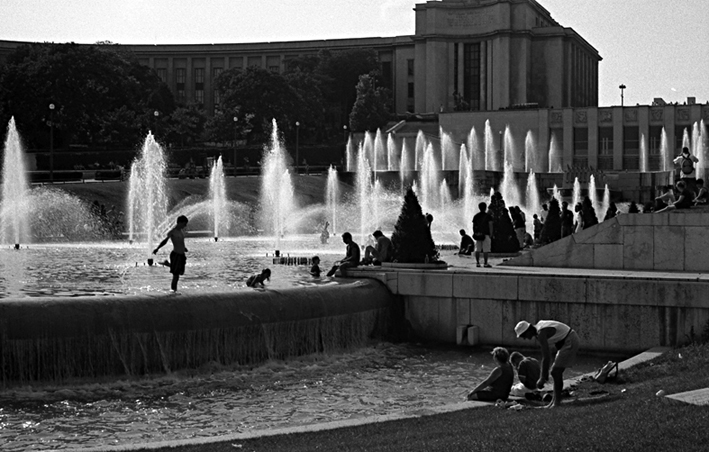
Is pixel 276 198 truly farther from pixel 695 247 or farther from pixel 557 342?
pixel 557 342

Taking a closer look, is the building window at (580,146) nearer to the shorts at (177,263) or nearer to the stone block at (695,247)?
the stone block at (695,247)

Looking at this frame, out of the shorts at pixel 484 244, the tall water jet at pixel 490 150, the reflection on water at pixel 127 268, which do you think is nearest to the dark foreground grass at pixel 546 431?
the reflection on water at pixel 127 268

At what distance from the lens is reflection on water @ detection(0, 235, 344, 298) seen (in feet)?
65.7

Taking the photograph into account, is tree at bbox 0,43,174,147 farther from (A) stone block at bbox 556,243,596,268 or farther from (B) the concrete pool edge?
(B) the concrete pool edge

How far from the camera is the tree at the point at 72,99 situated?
6944 centimetres

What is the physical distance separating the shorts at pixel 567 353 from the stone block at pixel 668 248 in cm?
963

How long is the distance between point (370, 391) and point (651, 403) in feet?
16.8

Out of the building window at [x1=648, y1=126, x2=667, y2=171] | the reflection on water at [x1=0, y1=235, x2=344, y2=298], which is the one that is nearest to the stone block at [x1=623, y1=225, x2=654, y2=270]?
the reflection on water at [x1=0, y1=235, x2=344, y2=298]

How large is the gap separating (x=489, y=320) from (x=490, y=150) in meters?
69.8

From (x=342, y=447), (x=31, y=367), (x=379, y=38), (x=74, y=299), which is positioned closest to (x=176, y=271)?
(x=74, y=299)

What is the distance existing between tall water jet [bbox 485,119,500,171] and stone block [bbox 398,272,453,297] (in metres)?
67.6

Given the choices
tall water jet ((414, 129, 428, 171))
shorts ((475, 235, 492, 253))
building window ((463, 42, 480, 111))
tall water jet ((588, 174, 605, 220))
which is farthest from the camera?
building window ((463, 42, 480, 111))

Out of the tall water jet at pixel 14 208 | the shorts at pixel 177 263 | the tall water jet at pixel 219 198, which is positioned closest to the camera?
the shorts at pixel 177 263

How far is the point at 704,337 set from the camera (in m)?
18.2
